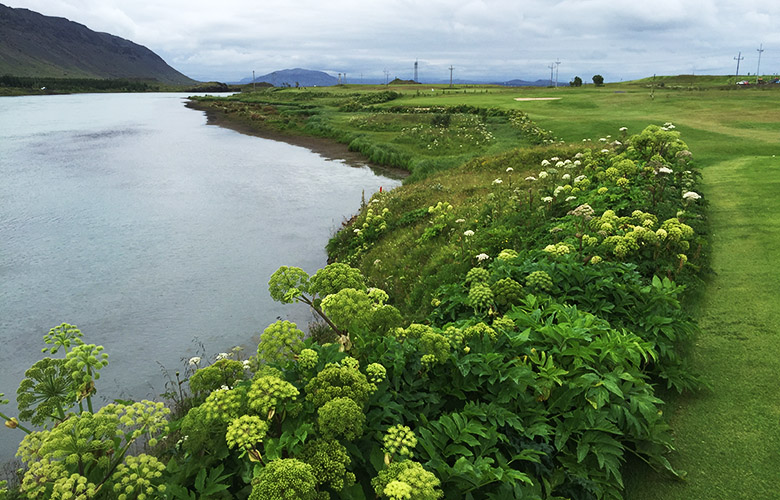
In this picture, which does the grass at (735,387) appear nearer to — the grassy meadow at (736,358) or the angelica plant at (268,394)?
the grassy meadow at (736,358)

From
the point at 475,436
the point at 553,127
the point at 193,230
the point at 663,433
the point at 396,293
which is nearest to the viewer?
the point at 475,436

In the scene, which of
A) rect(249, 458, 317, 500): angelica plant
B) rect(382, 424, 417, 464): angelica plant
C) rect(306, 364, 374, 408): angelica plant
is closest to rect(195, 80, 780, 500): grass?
rect(382, 424, 417, 464): angelica plant

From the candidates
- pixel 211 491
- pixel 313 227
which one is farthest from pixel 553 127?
pixel 211 491

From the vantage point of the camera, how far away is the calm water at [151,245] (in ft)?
36.9

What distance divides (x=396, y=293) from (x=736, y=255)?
25.7 ft

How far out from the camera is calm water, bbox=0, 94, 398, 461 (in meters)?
11.2

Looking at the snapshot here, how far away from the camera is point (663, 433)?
16.3 ft

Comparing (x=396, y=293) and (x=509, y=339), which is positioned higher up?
(x=509, y=339)

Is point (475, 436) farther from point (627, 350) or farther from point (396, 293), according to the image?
point (396, 293)

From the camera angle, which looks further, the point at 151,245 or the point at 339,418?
the point at 151,245

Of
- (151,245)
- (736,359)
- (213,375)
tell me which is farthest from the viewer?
(151,245)

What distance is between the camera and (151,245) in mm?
17625

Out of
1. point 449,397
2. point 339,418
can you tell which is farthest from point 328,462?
point 449,397

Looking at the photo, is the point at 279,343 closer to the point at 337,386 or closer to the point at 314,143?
the point at 337,386
